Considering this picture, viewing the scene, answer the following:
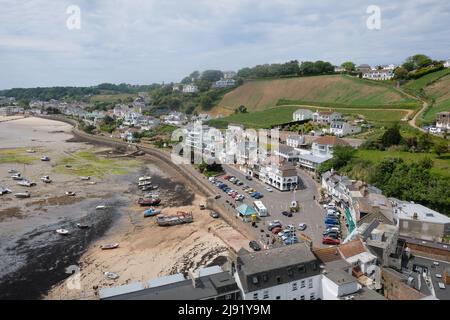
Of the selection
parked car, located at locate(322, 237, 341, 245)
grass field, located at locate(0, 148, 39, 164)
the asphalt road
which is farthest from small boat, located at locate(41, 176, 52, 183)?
parked car, located at locate(322, 237, 341, 245)

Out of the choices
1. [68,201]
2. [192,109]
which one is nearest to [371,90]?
[192,109]

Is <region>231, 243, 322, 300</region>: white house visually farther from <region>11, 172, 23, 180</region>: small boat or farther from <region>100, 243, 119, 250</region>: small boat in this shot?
<region>11, 172, 23, 180</region>: small boat

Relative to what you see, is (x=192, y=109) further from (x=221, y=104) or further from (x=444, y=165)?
(x=444, y=165)

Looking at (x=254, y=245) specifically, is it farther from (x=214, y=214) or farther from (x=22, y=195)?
(x=22, y=195)

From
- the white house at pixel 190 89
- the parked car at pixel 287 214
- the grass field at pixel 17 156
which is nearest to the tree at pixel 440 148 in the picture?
the parked car at pixel 287 214

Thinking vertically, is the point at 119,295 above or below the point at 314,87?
below
